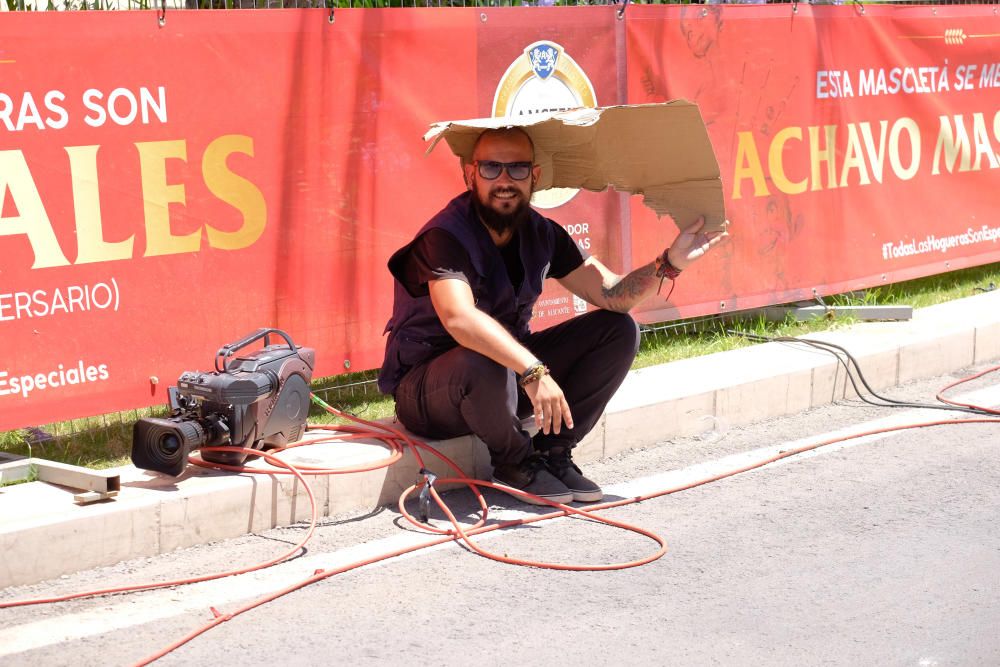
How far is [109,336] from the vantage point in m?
5.51

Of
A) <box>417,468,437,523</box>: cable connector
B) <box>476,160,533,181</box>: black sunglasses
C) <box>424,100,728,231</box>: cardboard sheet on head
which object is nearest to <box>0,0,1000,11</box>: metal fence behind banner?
<box>424,100,728,231</box>: cardboard sheet on head

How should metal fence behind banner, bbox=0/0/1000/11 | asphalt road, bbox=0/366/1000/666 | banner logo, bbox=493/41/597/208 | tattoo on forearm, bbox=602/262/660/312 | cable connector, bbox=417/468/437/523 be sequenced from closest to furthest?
asphalt road, bbox=0/366/1000/666 < cable connector, bbox=417/468/437/523 < tattoo on forearm, bbox=602/262/660/312 < metal fence behind banner, bbox=0/0/1000/11 < banner logo, bbox=493/41/597/208

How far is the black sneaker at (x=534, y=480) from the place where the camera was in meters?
5.16

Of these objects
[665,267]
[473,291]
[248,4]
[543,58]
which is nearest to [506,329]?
[473,291]

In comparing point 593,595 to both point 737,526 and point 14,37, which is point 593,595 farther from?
point 14,37

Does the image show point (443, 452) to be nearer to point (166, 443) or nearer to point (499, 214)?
point (499, 214)

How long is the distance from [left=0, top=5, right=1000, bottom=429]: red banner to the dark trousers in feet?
3.46

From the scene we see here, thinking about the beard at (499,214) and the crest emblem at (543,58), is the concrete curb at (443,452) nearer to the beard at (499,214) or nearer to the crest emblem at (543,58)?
the beard at (499,214)

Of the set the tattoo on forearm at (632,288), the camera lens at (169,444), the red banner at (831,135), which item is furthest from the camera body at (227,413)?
the red banner at (831,135)

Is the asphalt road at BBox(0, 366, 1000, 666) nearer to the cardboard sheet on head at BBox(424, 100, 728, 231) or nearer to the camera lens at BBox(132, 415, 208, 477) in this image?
the camera lens at BBox(132, 415, 208, 477)

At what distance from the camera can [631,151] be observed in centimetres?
543

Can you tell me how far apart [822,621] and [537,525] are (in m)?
1.27

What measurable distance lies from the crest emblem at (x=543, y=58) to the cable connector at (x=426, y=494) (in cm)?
264

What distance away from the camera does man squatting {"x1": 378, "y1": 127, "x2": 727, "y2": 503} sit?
195 inches
